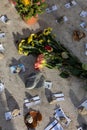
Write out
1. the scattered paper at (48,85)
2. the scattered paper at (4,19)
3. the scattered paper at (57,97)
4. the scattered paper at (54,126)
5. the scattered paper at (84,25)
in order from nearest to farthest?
the scattered paper at (54,126) < the scattered paper at (57,97) < the scattered paper at (48,85) < the scattered paper at (84,25) < the scattered paper at (4,19)

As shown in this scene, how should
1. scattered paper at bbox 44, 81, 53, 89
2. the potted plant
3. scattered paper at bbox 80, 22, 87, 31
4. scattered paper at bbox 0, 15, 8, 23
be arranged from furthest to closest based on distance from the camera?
scattered paper at bbox 0, 15, 8, 23, scattered paper at bbox 80, 22, 87, 31, the potted plant, scattered paper at bbox 44, 81, 53, 89

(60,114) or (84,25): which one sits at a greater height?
(84,25)

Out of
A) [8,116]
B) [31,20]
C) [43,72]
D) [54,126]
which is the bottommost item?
[54,126]

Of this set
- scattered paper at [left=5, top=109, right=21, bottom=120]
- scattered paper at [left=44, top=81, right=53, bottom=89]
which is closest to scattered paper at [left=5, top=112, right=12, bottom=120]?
scattered paper at [left=5, top=109, right=21, bottom=120]

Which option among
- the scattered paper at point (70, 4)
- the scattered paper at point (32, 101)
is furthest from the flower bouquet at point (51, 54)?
the scattered paper at point (70, 4)

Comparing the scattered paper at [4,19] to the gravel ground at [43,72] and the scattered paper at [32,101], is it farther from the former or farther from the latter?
→ the scattered paper at [32,101]

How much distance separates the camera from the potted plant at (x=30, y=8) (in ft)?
14.3

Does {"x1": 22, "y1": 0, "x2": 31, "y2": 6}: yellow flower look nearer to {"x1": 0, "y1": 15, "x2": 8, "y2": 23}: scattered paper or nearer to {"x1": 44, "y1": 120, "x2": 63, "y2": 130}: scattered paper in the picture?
{"x1": 0, "y1": 15, "x2": 8, "y2": 23}: scattered paper

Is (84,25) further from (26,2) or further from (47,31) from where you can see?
(26,2)

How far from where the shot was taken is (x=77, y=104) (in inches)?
161

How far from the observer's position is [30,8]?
4.39 meters

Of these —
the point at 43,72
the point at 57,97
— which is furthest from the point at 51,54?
the point at 57,97

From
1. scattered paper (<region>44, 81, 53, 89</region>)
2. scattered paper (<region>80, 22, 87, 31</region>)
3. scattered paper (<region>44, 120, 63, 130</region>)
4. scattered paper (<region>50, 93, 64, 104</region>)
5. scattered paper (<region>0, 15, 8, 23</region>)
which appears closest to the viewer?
scattered paper (<region>44, 120, 63, 130</region>)

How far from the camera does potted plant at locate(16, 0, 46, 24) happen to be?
14.3 ft
